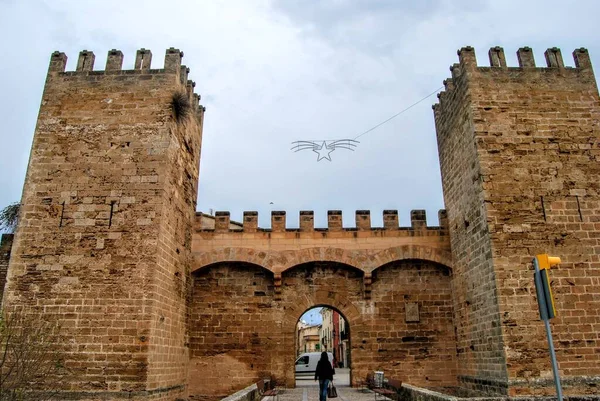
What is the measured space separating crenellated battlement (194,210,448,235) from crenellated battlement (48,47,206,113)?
379cm

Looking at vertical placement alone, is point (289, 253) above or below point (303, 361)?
above

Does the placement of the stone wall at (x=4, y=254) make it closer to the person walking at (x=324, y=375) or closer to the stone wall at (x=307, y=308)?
the stone wall at (x=307, y=308)

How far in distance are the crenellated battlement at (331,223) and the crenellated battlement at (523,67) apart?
3649 mm

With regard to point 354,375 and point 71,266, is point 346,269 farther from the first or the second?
point 71,266

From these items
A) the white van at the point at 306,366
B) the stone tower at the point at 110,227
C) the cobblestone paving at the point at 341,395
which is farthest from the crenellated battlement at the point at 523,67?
the white van at the point at 306,366

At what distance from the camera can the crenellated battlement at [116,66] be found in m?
10.5


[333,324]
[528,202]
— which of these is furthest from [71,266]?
[333,324]

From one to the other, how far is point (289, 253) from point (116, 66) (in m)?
6.11

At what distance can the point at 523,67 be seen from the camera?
34.6 feet

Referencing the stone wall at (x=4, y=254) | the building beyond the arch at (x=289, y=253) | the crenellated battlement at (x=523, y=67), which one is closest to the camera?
the building beyond the arch at (x=289, y=253)

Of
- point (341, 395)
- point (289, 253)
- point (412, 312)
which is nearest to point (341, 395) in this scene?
point (341, 395)

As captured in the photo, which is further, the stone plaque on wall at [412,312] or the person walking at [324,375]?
the stone plaque on wall at [412,312]

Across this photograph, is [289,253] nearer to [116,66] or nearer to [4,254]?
[116,66]

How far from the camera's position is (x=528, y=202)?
369 inches
